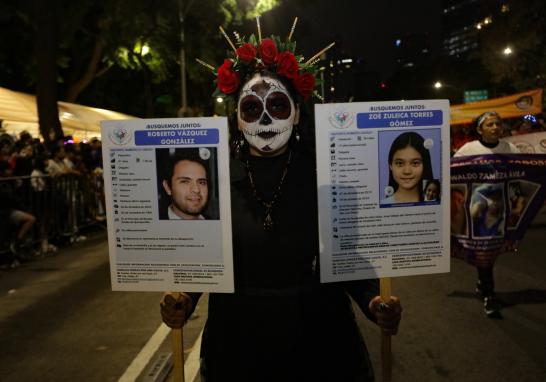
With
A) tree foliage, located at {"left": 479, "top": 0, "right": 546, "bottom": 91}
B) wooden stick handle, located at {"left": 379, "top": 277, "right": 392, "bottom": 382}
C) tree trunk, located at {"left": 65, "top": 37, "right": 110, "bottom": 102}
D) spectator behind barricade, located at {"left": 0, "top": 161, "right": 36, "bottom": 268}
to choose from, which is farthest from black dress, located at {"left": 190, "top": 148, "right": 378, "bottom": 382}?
tree trunk, located at {"left": 65, "top": 37, "right": 110, "bottom": 102}

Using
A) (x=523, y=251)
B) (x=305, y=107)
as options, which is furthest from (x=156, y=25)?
(x=305, y=107)

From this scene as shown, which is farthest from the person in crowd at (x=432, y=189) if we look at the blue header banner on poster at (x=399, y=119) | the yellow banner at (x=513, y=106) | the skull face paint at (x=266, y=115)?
the yellow banner at (x=513, y=106)

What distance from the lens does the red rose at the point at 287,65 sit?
2639 mm

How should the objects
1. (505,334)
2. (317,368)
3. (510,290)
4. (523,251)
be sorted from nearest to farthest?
(317,368) < (505,334) < (510,290) < (523,251)

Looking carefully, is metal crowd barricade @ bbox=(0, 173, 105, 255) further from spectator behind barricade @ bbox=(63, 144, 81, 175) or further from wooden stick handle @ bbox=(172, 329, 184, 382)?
wooden stick handle @ bbox=(172, 329, 184, 382)

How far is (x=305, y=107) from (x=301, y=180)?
463 mm

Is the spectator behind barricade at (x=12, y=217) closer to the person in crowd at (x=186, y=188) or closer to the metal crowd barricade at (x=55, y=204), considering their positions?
the metal crowd barricade at (x=55, y=204)

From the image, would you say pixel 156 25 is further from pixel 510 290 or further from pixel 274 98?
pixel 274 98

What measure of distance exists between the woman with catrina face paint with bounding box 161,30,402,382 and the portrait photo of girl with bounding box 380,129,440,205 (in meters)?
0.34

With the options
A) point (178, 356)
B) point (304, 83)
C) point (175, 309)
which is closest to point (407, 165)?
point (304, 83)

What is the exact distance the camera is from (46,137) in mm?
15562

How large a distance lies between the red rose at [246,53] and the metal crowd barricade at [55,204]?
763 cm

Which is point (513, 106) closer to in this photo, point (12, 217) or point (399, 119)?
point (12, 217)

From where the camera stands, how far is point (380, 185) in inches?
96.6
